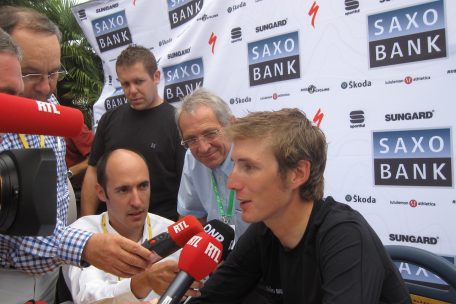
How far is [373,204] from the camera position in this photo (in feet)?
7.75

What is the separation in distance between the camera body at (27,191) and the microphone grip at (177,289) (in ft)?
1.06

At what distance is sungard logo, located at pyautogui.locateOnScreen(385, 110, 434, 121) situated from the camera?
216 centimetres

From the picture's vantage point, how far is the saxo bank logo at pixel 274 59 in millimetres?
2623

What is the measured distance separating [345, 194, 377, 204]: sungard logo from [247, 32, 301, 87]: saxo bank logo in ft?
2.43

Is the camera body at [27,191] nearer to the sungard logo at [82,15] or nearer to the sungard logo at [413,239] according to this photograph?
the sungard logo at [413,239]

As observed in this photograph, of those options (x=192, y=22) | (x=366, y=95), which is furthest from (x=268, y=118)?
(x=192, y=22)

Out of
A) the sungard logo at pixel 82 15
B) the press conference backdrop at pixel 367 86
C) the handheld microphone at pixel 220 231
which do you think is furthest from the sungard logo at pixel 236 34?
the sungard logo at pixel 82 15

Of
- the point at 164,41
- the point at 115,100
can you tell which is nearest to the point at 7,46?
the point at 164,41

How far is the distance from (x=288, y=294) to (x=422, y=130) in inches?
49.7

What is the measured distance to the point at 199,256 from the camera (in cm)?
119

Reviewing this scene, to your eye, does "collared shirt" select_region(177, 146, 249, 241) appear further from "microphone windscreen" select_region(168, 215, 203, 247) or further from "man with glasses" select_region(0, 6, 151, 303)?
"man with glasses" select_region(0, 6, 151, 303)

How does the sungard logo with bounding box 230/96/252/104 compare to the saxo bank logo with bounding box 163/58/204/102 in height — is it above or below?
below

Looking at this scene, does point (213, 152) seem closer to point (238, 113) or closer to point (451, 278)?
point (238, 113)

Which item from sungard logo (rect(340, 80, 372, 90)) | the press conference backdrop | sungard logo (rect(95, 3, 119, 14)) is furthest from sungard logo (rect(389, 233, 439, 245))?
sungard logo (rect(95, 3, 119, 14))
